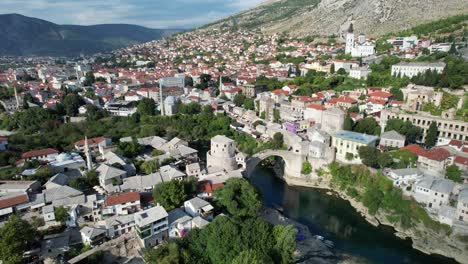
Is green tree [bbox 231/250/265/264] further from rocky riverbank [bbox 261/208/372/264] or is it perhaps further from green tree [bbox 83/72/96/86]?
green tree [bbox 83/72/96/86]

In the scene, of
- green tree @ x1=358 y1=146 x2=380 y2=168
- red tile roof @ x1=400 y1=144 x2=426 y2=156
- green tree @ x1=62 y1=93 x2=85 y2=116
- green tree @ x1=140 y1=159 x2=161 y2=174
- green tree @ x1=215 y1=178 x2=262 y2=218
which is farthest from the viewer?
green tree @ x1=62 y1=93 x2=85 y2=116

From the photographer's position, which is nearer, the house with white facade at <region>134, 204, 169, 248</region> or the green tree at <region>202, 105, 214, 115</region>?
the house with white facade at <region>134, 204, 169, 248</region>

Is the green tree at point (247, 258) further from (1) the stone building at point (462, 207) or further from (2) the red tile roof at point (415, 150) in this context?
(2) the red tile roof at point (415, 150)

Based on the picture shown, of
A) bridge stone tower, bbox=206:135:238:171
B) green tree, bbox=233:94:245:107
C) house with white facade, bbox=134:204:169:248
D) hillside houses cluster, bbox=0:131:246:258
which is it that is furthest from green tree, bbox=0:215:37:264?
green tree, bbox=233:94:245:107

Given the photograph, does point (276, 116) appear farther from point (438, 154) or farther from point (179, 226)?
point (179, 226)

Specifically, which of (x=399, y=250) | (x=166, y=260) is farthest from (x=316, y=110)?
(x=166, y=260)

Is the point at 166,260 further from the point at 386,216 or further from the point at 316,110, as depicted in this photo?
the point at 316,110
